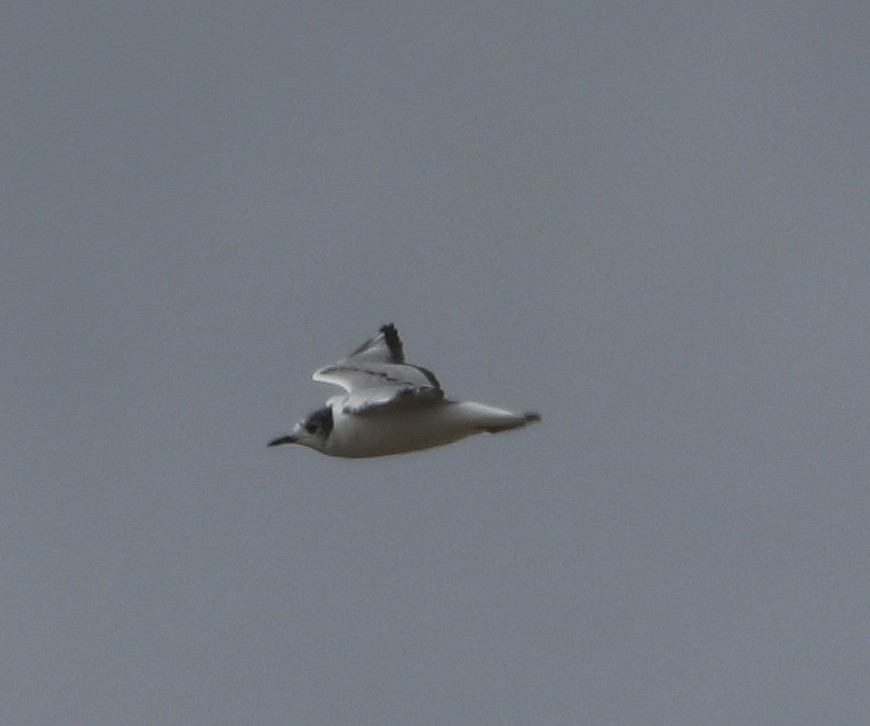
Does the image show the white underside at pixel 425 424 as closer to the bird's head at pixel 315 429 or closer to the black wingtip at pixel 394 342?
the bird's head at pixel 315 429

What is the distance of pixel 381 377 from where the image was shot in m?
36.3

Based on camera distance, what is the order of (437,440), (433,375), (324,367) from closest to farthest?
(437,440), (433,375), (324,367)

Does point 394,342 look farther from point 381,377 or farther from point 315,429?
point 315,429

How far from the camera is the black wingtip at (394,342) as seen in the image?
3867 cm

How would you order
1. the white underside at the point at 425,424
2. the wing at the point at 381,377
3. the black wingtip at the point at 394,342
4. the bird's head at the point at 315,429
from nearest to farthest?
1. the wing at the point at 381,377
2. the white underside at the point at 425,424
3. the bird's head at the point at 315,429
4. the black wingtip at the point at 394,342

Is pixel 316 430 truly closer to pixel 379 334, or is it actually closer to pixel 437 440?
pixel 437 440

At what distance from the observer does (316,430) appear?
3425cm

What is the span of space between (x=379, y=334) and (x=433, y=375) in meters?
4.66

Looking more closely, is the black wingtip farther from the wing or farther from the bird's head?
the bird's head

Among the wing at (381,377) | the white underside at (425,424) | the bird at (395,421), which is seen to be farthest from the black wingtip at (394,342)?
the white underside at (425,424)

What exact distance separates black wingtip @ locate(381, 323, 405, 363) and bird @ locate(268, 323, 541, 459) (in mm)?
3394

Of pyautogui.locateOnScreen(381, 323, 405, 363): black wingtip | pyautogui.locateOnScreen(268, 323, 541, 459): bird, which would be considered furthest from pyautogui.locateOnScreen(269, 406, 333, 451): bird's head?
pyautogui.locateOnScreen(381, 323, 405, 363): black wingtip

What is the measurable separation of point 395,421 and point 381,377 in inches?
134

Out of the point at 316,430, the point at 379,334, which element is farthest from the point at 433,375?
the point at 379,334
